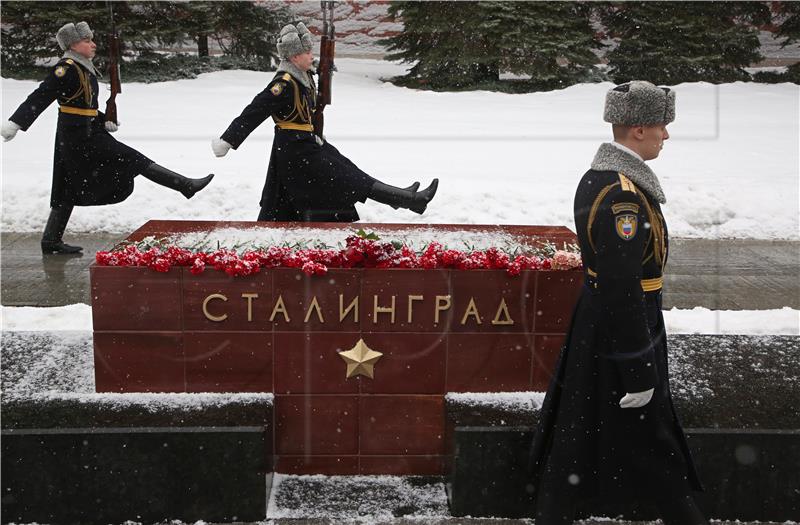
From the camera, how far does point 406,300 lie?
486 centimetres

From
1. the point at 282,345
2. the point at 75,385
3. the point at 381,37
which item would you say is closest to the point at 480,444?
the point at 282,345

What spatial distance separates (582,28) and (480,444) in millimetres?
18600

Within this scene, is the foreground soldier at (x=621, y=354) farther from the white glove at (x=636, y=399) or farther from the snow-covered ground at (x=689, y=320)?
the snow-covered ground at (x=689, y=320)

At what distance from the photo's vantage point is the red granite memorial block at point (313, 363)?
4.88 m

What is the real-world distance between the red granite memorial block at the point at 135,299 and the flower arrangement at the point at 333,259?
0.05 metres

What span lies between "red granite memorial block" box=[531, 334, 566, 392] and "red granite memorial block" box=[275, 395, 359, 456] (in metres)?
0.94

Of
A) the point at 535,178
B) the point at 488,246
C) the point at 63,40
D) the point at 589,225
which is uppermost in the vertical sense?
the point at 63,40

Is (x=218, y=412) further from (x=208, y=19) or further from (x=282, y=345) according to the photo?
(x=208, y=19)

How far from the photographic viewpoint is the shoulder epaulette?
145 inches

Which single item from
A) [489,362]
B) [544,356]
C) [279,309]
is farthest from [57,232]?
[544,356]

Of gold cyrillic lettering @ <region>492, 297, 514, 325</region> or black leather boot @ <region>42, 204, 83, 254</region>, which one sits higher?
gold cyrillic lettering @ <region>492, 297, 514, 325</region>

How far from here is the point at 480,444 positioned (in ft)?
14.8

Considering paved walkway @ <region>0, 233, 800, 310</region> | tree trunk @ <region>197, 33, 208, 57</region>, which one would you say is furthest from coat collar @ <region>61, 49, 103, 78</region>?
tree trunk @ <region>197, 33, 208, 57</region>

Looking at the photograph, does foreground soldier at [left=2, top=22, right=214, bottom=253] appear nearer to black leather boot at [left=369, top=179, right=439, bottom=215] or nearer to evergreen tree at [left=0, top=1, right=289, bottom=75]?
black leather boot at [left=369, top=179, right=439, bottom=215]
